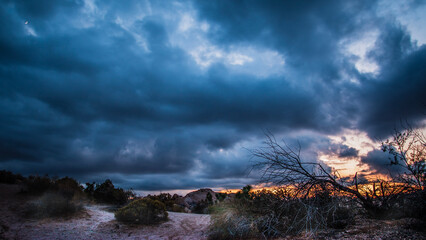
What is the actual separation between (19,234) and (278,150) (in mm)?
8712

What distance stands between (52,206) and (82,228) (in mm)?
2308

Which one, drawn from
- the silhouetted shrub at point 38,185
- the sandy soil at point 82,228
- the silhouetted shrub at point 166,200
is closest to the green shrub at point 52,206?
the sandy soil at point 82,228

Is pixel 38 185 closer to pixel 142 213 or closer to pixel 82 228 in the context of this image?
pixel 82 228

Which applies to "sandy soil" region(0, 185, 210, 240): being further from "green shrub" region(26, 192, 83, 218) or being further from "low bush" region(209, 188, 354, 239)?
"low bush" region(209, 188, 354, 239)

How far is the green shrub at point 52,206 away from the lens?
912 centimetres

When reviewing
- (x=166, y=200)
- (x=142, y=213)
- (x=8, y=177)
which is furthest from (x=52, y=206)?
(x=166, y=200)

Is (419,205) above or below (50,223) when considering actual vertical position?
above

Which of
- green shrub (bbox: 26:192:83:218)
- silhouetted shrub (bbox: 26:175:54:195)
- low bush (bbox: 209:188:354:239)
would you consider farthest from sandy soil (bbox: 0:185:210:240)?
low bush (bbox: 209:188:354:239)

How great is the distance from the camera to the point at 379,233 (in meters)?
4.29

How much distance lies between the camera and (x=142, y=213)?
33.2 feet

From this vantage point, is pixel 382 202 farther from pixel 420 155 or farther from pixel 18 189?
pixel 18 189

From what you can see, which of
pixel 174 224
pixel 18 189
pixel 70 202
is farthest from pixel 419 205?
pixel 18 189

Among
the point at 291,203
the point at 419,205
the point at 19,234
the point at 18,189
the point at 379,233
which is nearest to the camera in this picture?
the point at 379,233

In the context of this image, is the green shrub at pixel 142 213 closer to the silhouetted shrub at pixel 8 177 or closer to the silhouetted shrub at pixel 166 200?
the silhouetted shrub at pixel 166 200
